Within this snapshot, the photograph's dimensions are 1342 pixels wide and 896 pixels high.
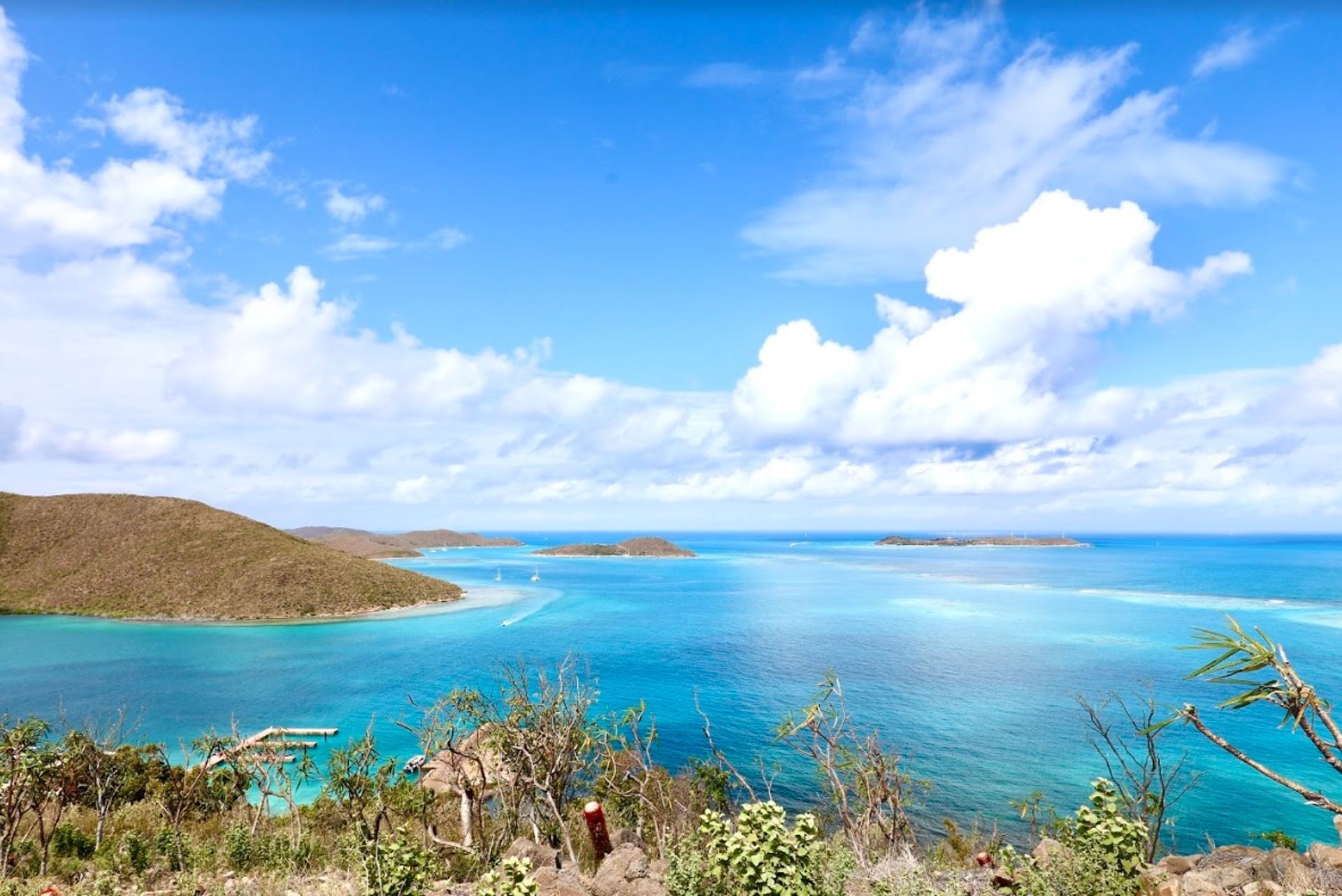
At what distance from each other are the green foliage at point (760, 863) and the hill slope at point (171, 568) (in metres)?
95.4

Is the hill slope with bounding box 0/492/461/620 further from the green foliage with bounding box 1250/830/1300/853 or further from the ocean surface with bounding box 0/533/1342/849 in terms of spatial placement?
the green foliage with bounding box 1250/830/1300/853

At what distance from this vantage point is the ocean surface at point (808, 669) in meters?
35.2

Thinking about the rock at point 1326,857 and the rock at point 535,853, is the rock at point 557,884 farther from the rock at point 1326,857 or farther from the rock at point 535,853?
the rock at point 1326,857

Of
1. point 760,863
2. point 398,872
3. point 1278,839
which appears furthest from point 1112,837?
point 1278,839

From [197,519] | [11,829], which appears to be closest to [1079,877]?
[11,829]

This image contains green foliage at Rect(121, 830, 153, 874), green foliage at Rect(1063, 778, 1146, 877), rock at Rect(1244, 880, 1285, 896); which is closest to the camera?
green foliage at Rect(1063, 778, 1146, 877)

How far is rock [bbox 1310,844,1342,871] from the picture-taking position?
14086 mm

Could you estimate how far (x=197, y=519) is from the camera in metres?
109

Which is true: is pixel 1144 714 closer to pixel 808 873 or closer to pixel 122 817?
pixel 808 873

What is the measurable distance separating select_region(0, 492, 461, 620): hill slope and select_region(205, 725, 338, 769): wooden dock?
181 ft

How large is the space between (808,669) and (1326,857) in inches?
1727

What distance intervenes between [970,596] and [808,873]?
108043 mm

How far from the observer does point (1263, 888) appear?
1262 centimetres

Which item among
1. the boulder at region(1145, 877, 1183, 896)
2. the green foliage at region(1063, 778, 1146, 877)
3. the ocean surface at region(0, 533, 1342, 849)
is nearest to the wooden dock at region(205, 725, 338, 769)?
the ocean surface at region(0, 533, 1342, 849)
